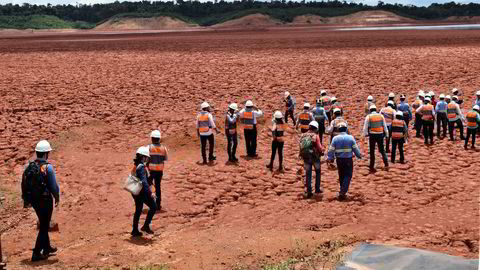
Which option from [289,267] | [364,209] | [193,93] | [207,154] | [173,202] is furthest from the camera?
[193,93]

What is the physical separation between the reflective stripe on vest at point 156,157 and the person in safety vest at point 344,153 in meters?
4.20

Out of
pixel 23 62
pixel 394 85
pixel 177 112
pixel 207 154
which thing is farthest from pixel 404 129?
pixel 23 62

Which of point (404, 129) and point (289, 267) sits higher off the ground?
point (404, 129)

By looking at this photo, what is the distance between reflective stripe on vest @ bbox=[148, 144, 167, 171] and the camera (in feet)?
44.2

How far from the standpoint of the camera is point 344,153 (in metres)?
14.0

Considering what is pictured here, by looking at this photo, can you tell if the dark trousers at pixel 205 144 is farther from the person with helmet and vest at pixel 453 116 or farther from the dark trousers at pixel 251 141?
the person with helmet and vest at pixel 453 116

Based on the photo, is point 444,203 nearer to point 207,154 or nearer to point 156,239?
point 156,239

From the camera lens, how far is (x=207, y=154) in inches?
760

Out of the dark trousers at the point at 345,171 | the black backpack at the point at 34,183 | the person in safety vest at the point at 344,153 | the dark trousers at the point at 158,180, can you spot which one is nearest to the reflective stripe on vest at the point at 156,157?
the dark trousers at the point at 158,180

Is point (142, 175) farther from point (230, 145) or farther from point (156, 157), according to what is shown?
point (230, 145)

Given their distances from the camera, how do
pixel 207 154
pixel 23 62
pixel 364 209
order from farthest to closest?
1. pixel 23 62
2. pixel 207 154
3. pixel 364 209

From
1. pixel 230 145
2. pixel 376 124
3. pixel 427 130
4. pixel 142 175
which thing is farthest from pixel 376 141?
pixel 142 175

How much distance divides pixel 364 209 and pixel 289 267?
13.5 feet

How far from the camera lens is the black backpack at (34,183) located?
1050cm
